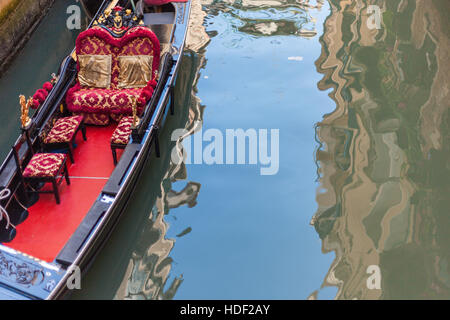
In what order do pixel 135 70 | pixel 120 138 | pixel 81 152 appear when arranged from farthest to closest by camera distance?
pixel 135 70
pixel 81 152
pixel 120 138

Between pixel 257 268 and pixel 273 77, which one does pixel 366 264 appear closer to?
pixel 257 268

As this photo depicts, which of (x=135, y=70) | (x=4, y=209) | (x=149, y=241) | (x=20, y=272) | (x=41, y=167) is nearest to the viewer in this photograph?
(x=20, y=272)

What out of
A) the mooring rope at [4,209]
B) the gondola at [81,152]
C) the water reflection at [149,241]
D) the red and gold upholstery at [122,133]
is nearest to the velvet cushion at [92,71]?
the gondola at [81,152]

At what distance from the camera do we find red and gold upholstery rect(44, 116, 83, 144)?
3500mm

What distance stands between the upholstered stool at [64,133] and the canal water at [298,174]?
1.97ft

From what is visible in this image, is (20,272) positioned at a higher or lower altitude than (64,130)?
lower

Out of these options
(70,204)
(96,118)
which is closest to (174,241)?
(70,204)

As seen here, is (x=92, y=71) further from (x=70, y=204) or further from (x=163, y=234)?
(x=163, y=234)

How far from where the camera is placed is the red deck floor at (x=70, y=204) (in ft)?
9.76

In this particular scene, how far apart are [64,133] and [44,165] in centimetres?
41

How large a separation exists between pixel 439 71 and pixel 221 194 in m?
2.90

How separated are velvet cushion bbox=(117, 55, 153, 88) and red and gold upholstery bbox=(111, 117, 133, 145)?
1.56 feet

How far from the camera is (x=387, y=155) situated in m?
4.11
